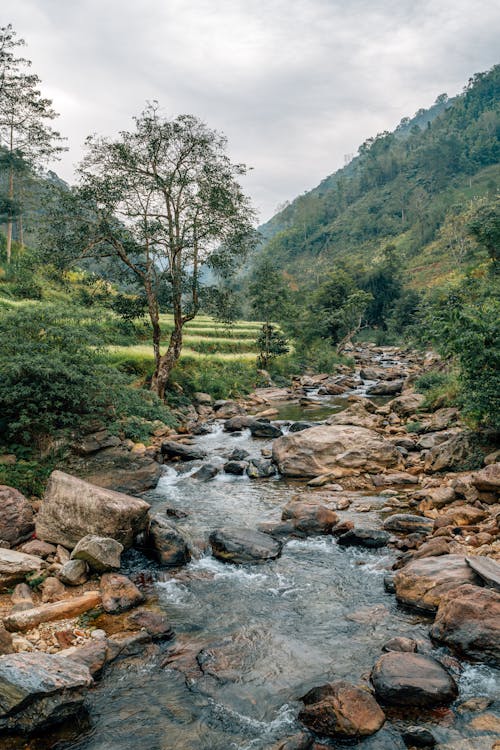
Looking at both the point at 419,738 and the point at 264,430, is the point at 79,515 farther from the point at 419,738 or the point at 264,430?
the point at 264,430

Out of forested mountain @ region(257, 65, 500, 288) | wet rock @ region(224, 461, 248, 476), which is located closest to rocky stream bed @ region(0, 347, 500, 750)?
wet rock @ region(224, 461, 248, 476)

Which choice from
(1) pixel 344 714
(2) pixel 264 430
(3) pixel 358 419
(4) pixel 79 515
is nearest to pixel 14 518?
(4) pixel 79 515

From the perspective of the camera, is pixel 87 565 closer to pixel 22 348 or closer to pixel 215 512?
pixel 215 512

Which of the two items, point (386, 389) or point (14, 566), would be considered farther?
point (386, 389)

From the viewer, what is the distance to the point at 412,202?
404ft

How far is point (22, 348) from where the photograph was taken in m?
12.0

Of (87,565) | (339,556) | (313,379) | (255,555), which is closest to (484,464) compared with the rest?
(339,556)

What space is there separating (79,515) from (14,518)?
129cm

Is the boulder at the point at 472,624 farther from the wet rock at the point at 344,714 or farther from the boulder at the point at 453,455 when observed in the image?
the boulder at the point at 453,455

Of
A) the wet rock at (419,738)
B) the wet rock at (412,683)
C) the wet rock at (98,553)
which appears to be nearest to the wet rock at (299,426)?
the wet rock at (98,553)

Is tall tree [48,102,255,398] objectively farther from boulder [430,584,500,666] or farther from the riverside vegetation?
boulder [430,584,500,666]

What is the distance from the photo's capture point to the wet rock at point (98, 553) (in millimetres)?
8562

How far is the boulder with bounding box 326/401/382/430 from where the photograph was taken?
68.4 feet

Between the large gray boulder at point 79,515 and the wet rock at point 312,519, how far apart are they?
12.8 feet
